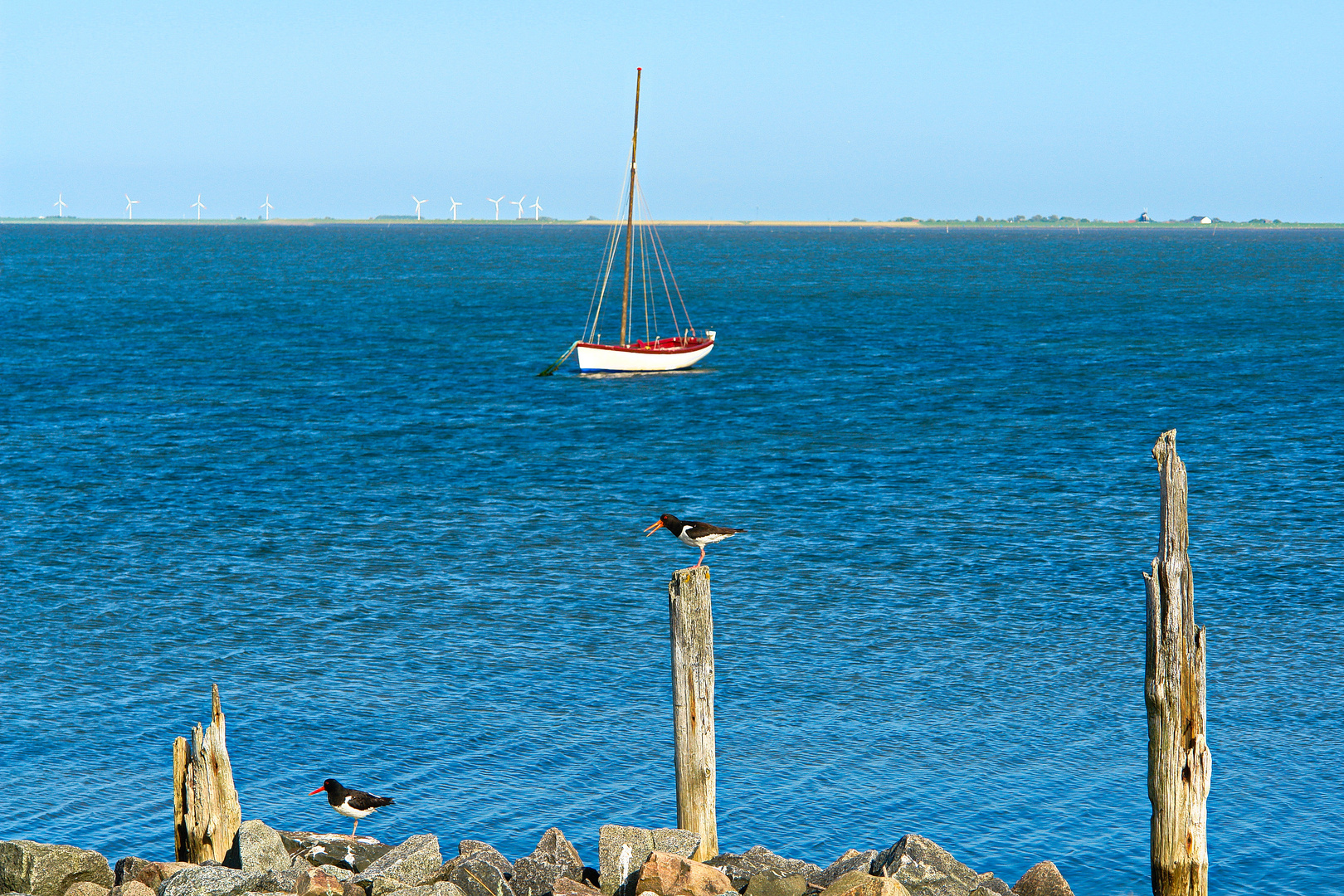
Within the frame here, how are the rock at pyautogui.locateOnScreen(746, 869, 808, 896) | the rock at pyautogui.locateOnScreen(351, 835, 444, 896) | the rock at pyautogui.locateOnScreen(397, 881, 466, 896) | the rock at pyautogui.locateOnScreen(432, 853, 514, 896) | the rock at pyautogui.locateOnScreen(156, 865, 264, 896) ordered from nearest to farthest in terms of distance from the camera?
the rock at pyautogui.locateOnScreen(397, 881, 466, 896)
the rock at pyautogui.locateOnScreen(156, 865, 264, 896)
the rock at pyautogui.locateOnScreen(432, 853, 514, 896)
the rock at pyautogui.locateOnScreen(351, 835, 444, 896)
the rock at pyautogui.locateOnScreen(746, 869, 808, 896)

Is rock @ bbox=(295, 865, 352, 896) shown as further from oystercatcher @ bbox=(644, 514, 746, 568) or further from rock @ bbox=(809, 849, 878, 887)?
oystercatcher @ bbox=(644, 514, 746, 568)

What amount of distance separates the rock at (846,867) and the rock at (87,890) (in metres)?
6.76

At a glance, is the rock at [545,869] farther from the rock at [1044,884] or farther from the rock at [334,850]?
the rock at [1044,884]

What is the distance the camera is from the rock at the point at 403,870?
1278 cm

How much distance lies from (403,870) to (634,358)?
2507 inches

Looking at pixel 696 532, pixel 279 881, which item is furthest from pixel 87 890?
pixel 696 532

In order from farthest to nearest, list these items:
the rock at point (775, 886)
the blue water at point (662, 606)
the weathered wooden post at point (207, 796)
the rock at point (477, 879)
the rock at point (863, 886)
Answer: the blue water at point (662, 606)
the weathered wooden post at point (207, 796)
the rock at point (775, 886)
the rock at point (477, 879)
the rock at point (863, 886)

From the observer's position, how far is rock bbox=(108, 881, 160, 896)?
1251 cm

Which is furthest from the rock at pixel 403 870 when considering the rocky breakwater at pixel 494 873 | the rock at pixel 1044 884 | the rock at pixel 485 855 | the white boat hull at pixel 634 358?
the white boat hull at pixel 634 358

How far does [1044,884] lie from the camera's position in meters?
13.9

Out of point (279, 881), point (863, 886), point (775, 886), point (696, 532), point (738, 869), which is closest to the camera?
point (863, 886)

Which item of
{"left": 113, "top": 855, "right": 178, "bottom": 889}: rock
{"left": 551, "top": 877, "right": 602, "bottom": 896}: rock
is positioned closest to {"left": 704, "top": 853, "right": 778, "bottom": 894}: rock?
{"left": 551, "top": 877, "right": 602, "bottom": 896}: rock

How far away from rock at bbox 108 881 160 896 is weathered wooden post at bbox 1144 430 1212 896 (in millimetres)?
9708

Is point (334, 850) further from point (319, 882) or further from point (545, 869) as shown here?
point (545, 869)
